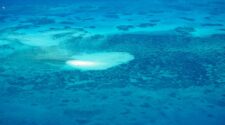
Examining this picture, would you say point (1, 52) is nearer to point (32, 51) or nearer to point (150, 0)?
point (32, 51)

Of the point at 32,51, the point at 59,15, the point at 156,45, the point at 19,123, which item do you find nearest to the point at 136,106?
the point at 19,123

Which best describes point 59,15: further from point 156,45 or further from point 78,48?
point 156,45

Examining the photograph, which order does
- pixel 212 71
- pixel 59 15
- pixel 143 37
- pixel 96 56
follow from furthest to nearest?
pixel 59 15 → pixel 143 37 → pixel 96 56 → pixel 212 71

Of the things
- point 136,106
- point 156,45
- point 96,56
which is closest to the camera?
point 136,106

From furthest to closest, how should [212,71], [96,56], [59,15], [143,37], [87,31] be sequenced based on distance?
[59,15]
[87,31]
[143,37]
[96,56]
[212,71]

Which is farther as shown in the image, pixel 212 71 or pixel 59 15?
pixel 59 15

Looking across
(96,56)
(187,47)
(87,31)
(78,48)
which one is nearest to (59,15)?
Result: (87,31)
